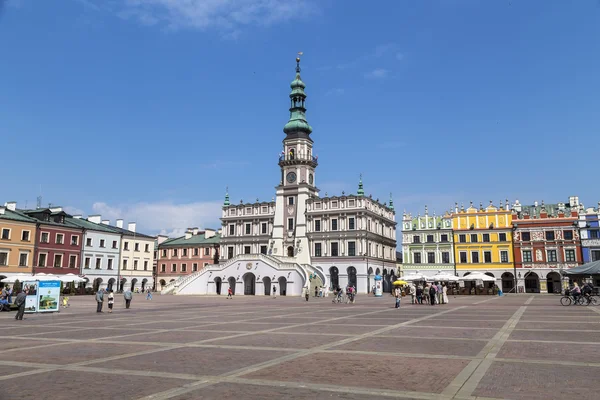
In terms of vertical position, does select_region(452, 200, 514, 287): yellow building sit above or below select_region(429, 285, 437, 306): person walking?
above

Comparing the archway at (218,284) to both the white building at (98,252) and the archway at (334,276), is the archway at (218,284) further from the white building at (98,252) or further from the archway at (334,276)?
the archway at (334,276)

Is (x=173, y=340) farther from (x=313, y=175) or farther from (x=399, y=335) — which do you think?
(x=313, y=175)

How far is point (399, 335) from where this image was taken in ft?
60.6

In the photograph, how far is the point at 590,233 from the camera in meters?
70.2

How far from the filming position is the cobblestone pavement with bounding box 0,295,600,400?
9445mm

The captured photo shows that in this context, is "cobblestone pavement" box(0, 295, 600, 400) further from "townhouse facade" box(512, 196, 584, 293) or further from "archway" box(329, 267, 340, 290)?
"townhouse facade" box(512, 196, 584, 293)

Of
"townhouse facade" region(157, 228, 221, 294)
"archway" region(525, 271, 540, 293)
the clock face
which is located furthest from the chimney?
"townhouse facade" region(157, 228, 221, 294)

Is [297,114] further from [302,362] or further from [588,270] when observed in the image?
[302,362]

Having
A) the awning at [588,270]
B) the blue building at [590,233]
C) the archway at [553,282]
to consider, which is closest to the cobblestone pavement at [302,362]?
the awning at [588,270]

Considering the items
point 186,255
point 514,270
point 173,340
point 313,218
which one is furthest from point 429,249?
point 173,340

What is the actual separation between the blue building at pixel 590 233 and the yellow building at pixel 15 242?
2982 inches

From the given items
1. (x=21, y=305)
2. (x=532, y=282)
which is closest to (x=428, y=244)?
(x=532, y=282)

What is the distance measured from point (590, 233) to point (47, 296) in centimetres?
6926

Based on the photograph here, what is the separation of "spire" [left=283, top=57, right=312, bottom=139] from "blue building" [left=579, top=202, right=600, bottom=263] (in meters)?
43.3
